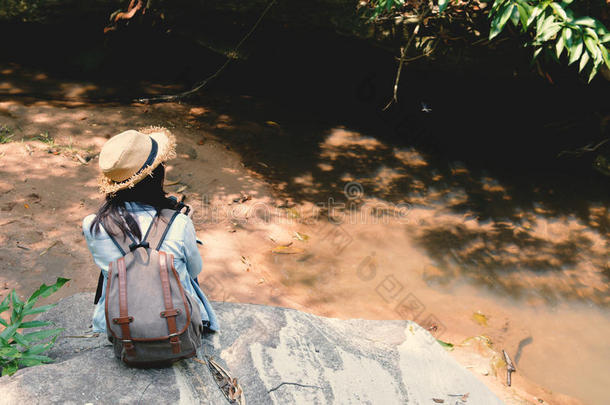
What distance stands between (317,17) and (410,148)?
225 cm

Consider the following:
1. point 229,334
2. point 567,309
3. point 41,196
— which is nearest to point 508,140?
point 567,309

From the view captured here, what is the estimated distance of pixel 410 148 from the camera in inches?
266

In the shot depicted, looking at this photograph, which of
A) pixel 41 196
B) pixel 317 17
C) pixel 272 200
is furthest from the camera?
pixel 317 17

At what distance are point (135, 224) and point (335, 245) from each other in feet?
10.6

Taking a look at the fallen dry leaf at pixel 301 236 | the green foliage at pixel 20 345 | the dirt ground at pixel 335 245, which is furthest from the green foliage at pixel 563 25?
the green foliage at pixel 20 345

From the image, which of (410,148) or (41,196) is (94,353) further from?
(410,148)

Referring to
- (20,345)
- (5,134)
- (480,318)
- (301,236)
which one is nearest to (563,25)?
(480,318)

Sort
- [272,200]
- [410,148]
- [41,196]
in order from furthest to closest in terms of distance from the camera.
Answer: [410,148] < [272,200] < [41,196]

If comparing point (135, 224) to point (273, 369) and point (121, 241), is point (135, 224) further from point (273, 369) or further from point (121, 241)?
point (273, 369)

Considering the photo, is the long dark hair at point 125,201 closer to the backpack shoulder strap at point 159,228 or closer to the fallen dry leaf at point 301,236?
the backpack shoulder strap at point 159,228

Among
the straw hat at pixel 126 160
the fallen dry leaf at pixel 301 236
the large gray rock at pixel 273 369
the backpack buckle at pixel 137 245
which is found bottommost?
the fallen dry leaf at pixel 301 236

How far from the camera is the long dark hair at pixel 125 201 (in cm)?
205

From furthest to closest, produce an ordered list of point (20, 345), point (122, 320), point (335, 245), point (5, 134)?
point (5, 134)
point (335, 245)
point (20, 345)
point (122, 320)

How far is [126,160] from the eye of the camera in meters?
1.99
